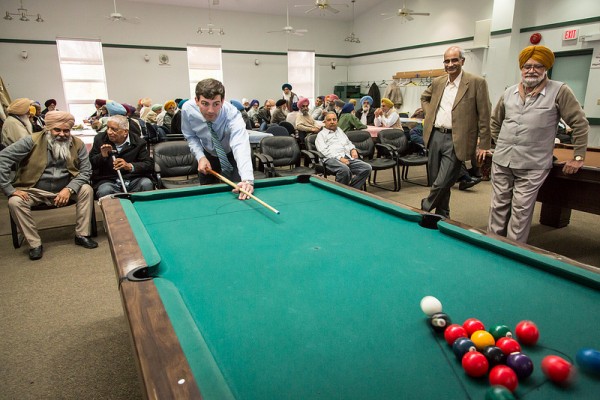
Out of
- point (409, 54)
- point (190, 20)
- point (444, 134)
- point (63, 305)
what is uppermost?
point (190, 20)

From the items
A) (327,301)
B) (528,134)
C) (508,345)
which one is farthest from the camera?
(528,134)

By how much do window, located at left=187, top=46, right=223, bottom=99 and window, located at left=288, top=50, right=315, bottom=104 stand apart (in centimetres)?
252

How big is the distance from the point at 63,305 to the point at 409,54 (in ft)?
35.7

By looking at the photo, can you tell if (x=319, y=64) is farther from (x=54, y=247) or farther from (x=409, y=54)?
(x=54, y=247)

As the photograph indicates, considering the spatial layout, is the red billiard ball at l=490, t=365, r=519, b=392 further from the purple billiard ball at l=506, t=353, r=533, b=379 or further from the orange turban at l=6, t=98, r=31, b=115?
the orange turban at l=6, t=98, r=31, b=115

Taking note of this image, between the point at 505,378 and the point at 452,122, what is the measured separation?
2.94 metres

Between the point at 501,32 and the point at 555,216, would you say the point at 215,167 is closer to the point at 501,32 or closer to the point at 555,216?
the point at 555,216

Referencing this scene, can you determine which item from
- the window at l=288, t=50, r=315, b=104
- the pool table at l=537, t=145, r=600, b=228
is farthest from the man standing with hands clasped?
the window at l=288, t=50, r=315, b=104

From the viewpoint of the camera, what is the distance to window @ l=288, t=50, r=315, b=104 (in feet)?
42.4

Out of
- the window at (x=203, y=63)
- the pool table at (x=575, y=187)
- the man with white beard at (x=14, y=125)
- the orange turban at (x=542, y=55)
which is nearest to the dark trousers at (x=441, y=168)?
the pool table at (x=575, y=187)

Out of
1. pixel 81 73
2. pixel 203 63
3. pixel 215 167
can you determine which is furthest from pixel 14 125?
pixel 203 63

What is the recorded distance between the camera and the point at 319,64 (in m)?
13.2

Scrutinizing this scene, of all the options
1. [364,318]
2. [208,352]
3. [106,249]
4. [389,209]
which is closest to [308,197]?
[389,209]

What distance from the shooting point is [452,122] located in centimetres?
337
